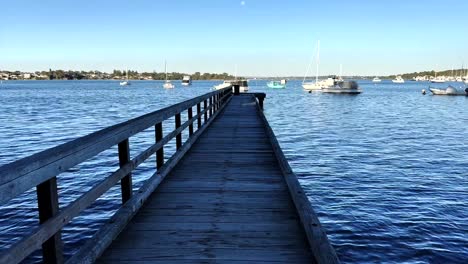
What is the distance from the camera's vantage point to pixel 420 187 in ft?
43.3

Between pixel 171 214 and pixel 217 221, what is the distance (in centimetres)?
65

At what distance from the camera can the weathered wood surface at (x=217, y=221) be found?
3777 mm

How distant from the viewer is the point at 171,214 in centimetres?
497

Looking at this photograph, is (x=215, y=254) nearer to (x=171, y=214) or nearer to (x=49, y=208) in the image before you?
(x=171, y=214)

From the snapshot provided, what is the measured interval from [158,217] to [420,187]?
436 inches

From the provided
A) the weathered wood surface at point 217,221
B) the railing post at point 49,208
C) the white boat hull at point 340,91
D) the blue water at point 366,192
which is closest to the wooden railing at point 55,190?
the railing post at point 49,208

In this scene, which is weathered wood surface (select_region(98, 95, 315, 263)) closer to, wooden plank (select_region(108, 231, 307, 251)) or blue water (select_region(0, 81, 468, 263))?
wooden plank (select_region(108, 231, 307, 251))

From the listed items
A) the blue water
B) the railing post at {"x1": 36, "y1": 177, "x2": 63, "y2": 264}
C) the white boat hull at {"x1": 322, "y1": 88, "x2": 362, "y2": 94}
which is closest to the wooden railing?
the railing post at {"x1": 36, "y1": 177, "x2": 63, "y2": 264}

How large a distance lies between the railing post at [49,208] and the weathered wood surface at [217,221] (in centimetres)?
88

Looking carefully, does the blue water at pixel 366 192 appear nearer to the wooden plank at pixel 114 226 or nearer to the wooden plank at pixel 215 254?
the wooden plank at pixel 114 226

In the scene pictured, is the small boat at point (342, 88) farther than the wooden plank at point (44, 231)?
Yes

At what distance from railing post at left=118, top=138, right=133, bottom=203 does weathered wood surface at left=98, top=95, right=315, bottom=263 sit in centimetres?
29

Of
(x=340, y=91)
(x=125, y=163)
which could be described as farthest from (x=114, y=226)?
(x=340, y=91)

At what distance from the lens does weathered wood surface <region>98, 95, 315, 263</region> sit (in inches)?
149
